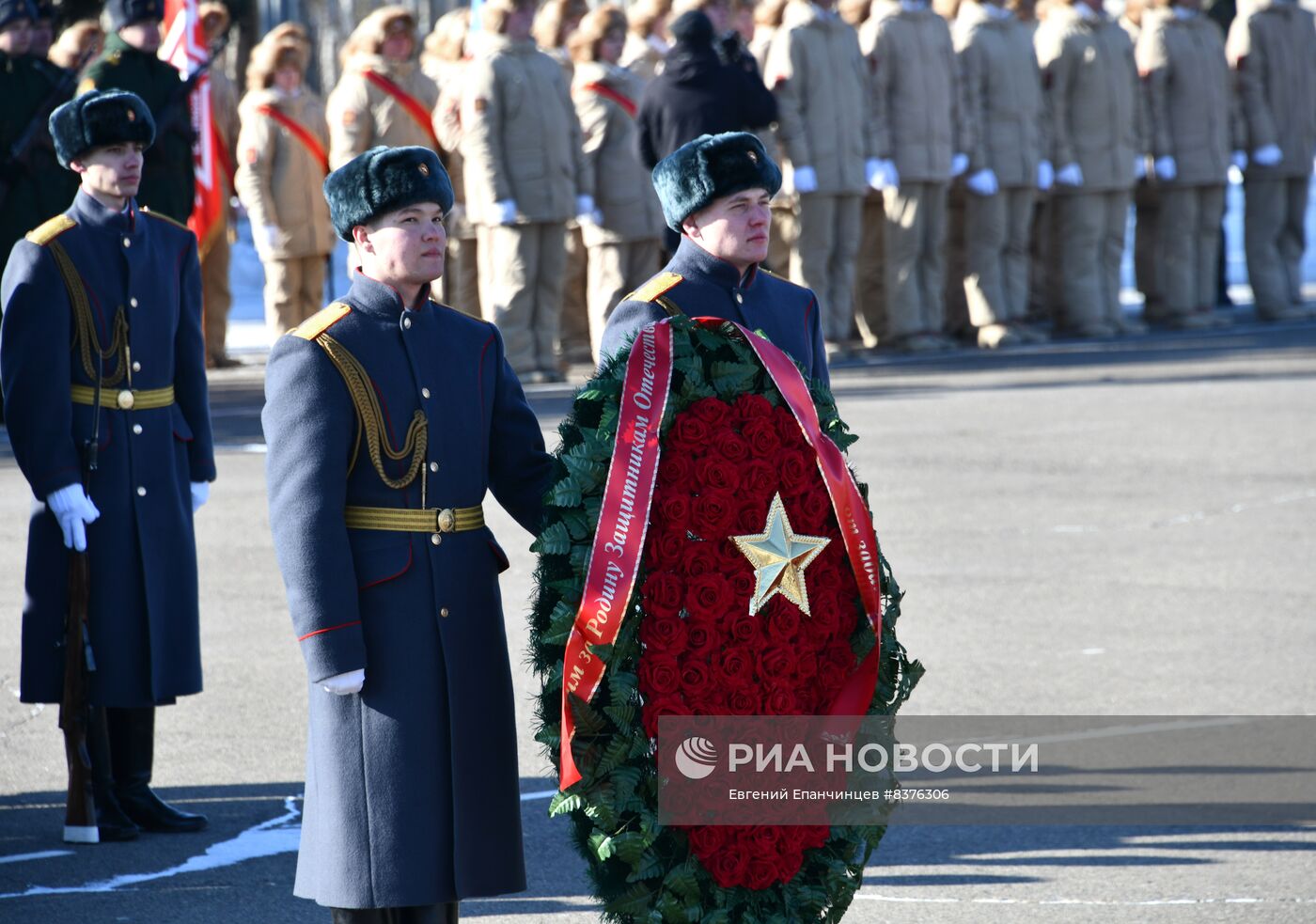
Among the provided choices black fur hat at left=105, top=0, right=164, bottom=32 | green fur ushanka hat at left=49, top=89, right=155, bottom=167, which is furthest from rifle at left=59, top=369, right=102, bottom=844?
black fur hat at left=105, top=0, right=164, bottom=32

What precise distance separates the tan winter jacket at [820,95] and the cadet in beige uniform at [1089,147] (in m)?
2.45

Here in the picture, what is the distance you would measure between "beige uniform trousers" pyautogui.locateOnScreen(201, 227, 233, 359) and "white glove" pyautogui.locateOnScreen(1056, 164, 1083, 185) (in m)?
6.66

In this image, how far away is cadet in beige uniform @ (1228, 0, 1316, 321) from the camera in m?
19.3

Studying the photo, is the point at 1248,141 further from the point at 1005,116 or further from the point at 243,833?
the point at 243,833

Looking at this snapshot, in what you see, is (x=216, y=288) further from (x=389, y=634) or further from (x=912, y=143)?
(x=389, y=634)

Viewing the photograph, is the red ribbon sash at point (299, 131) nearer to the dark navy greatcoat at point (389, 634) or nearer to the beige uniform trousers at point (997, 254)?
the beige uniform trousers at point (997, 254)

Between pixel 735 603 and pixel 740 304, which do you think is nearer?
pixel 735 603

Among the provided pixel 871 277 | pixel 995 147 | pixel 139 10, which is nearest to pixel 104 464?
pixel 139 10

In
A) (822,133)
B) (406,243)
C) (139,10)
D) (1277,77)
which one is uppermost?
(139,10)

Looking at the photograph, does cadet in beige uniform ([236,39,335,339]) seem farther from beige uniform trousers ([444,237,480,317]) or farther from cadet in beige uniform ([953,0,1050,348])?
cadet in beige uniform ([953,0,1050,348])

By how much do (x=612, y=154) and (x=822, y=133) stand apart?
5.01 feet

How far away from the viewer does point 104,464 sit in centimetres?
600

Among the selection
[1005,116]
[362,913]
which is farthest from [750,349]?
[1005,116]

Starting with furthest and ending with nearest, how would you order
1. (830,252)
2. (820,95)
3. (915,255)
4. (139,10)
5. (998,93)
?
1. (998,93)
2. (915,255)
3. (830,252)
4. (820,95)
5. (139,10)
